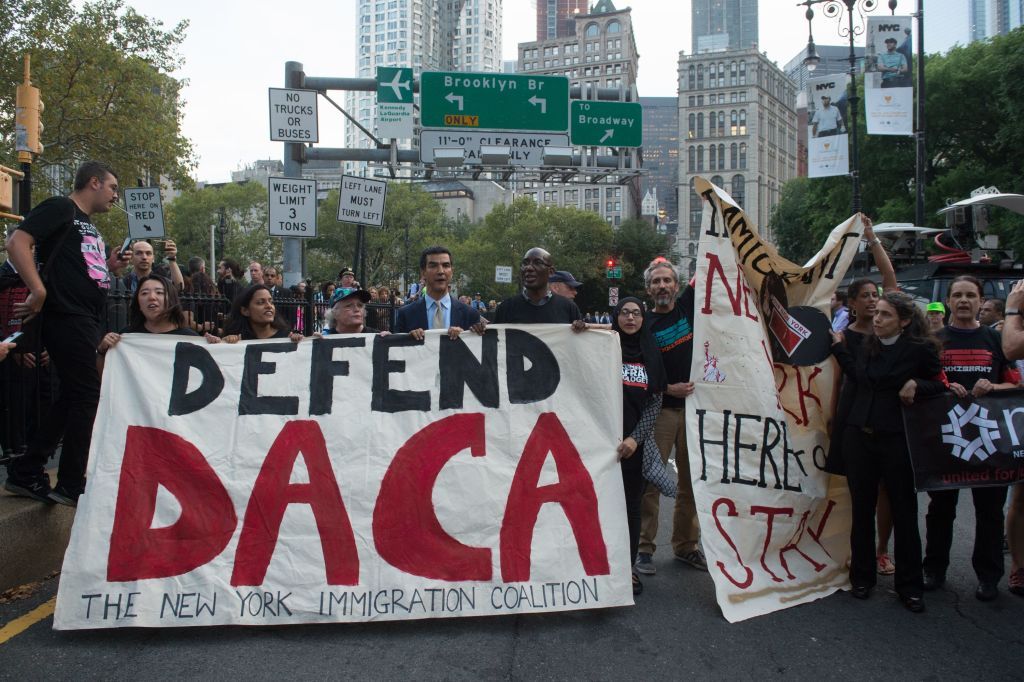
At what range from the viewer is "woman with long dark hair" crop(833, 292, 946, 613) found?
4.47m

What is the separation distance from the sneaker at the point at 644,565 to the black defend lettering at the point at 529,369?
128 cm

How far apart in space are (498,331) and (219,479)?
1.71m

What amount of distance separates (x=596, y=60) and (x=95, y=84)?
499 feet

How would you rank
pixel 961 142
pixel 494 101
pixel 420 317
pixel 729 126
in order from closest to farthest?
pixel 420 317
pixel 494 101
pixel 961 142
pixel 729 126

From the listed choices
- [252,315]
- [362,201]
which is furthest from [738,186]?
[252,315]

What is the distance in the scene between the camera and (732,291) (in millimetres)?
4812

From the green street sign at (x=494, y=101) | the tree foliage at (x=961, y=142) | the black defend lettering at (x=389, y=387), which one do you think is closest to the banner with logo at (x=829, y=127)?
the green street sign at (x=494, y=101)

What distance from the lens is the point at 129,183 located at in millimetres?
22438

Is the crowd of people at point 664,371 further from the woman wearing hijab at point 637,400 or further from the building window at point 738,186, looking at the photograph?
the building window at point 738,186

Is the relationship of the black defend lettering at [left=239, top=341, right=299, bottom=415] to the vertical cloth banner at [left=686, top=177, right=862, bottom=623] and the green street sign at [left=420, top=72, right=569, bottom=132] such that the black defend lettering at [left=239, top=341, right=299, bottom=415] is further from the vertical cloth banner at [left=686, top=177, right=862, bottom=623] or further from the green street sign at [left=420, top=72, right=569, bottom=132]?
the green street sign at [left=420, top=72, right=569, bottom=132]

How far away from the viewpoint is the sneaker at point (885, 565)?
500cm

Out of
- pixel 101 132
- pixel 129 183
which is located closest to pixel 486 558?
pixel 101 132

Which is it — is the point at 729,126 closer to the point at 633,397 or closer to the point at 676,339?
the point at 676,339

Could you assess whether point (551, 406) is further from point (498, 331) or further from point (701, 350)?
point (701, 350)
